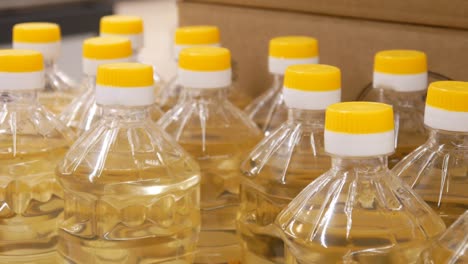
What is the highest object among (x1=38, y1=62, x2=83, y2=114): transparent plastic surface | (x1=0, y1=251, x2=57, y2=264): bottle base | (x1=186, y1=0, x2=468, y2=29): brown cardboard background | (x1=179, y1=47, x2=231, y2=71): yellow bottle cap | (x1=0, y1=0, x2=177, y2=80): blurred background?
(x1=186, y1=0, x2=468, y2=29): brown cardboard background

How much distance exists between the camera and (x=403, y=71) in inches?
40.4

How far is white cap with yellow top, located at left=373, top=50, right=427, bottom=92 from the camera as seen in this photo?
3.36ft

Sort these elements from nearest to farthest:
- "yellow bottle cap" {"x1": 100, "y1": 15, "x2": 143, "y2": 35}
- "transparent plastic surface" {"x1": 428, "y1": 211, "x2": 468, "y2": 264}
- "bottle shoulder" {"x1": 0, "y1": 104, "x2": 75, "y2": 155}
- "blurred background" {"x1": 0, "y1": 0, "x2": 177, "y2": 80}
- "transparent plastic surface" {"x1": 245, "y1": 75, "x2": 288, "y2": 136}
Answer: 1. "transparent plastic surface" {"x1": 428, "y1": 211, "x2": 468, "y2": 264}
2. "bottle shoulder" {"x1": 0, "y1": 104, "x2": 75, "y2": 155}
3. "transparent plastic surface" {"x1": 245, "y1": 75, "x2": 288, "y2": 136}
4. "yellow bottle cap" {"x1": 100, "y1": 15, "x2": 143, "y2": 35}
5. "blurred background" {"x1": 0, "y1": 0, "x2": 177, "y2": 80}

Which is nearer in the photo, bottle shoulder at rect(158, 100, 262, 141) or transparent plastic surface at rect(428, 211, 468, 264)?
transparent plastic surface at rect(428, 211, 468, 264)

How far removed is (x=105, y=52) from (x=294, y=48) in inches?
10.6

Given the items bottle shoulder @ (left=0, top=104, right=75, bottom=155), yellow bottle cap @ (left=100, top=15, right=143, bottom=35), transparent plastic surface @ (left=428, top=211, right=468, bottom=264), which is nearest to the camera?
transparent plastic surface @ (left=428, top=211, right=468, bottom=264)

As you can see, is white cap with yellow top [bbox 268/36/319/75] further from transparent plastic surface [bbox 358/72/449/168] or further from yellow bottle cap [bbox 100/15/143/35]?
yellow bottle cap [bbox 100/15/143/35]

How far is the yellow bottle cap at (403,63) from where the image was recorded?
102 cm

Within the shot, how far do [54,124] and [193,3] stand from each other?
0.48m

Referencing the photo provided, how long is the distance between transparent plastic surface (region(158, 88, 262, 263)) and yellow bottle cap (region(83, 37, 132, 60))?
0.35ft

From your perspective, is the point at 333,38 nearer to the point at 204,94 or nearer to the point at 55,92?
the point at 204,94

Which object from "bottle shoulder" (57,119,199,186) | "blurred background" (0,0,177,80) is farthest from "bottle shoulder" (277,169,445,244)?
"blurred background" (0,0,177,80)

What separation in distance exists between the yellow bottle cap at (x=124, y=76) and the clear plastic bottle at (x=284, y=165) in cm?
17

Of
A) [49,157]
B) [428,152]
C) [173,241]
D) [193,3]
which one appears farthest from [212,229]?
[193,3]
